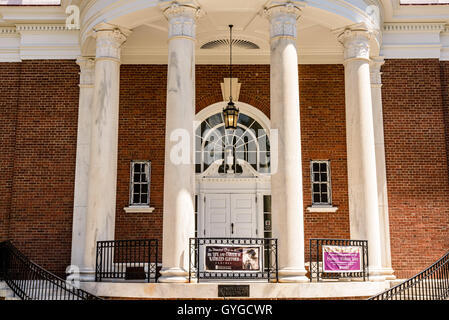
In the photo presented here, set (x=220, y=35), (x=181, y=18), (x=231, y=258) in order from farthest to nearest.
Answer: (x=220, y=35) < (x=181, y=18) < (x=231, y=258)

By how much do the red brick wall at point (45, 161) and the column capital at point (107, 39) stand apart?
3146 millimetres

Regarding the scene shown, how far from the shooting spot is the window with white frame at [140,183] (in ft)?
56.3

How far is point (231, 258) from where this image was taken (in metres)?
12.2

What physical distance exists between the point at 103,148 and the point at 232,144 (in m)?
4.92

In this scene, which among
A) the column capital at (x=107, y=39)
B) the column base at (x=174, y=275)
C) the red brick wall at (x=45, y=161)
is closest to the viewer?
the column base at (x=174, y=275)

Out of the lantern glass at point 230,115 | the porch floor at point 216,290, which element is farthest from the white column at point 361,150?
the lantern glass at point 230,115

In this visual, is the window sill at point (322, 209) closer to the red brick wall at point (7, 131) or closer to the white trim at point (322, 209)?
the white trim at point (322, 209)

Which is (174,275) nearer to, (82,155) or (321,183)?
(82,155)

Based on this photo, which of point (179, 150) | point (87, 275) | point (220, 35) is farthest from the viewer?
point (220, 35)

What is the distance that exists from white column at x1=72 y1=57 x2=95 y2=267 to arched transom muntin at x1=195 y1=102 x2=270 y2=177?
139 inches

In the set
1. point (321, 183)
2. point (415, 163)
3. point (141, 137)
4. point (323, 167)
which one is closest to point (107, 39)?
point (141, 137)

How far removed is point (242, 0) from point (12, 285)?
9.23 metres

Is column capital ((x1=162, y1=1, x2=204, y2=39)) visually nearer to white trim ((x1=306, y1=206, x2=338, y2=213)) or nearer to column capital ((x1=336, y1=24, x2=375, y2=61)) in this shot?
column capital ((x1=336, y1=24, x2=375, y2=61))
